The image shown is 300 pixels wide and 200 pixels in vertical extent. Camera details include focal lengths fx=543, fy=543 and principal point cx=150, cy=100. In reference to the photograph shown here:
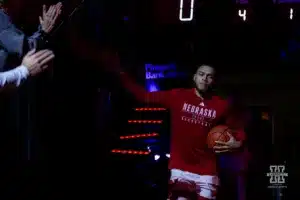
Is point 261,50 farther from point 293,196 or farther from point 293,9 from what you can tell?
point 293,196

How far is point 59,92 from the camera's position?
24.5ft

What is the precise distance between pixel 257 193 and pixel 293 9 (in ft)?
13.0

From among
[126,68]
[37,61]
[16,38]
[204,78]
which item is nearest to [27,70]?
[37,61]

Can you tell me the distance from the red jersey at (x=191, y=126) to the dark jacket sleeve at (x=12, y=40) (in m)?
2.60

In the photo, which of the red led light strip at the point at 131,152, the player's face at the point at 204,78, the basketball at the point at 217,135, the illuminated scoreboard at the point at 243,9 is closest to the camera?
the basketball at the point at 217,135

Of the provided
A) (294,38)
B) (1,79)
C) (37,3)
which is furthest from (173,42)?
(1,79)

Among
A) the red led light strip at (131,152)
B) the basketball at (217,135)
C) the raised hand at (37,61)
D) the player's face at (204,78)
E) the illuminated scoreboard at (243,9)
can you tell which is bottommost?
the red led light strip at (131,152)

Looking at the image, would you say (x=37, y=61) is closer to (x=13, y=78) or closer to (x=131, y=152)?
(x=13, y=78)

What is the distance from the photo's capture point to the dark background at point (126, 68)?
698 centimetres

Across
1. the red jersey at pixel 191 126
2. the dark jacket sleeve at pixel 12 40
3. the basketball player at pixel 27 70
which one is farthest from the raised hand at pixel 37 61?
the red jersey at pixel 191 126

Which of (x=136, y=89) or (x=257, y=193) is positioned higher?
(x=136, y=89)

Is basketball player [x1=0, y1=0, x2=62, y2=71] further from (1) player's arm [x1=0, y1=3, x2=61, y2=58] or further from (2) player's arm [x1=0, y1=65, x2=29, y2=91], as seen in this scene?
(2) player's arm [x1=0, y1=65, x2=29, y2=91]

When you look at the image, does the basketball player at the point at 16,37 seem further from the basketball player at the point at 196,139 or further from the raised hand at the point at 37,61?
the basketball player at the point at 196,139

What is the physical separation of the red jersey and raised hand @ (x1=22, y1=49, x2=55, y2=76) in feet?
10.1
